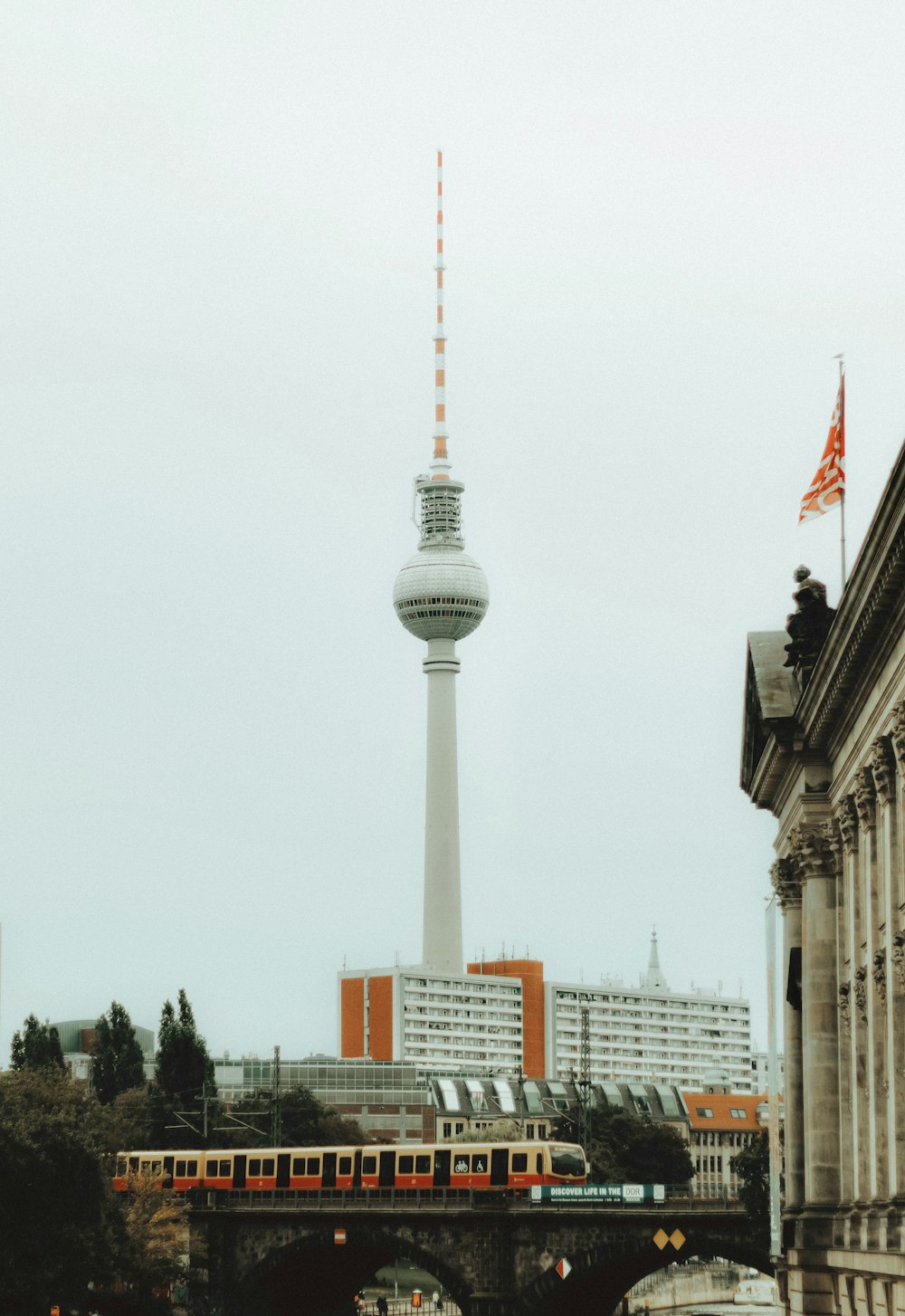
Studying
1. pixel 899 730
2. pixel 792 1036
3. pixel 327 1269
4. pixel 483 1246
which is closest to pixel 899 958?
A: pixel 899 730

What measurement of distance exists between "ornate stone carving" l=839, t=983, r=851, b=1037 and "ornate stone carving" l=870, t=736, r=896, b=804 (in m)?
11.2

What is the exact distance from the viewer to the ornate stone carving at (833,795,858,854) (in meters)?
64.8

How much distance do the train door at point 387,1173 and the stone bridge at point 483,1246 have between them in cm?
303

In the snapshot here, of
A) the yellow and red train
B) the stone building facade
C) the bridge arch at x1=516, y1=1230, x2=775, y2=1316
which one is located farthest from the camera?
the yellow and red train

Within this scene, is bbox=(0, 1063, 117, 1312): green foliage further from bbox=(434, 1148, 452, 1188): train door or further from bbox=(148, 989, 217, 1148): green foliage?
bbox=(148, 989, 217, 1148): green foliage

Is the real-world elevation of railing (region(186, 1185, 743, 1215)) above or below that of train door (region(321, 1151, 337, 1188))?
below

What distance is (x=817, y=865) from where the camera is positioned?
235ft

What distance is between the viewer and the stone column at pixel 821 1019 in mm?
71188

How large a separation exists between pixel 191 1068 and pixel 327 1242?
54.3 metres

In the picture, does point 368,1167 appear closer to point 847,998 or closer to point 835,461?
point 847,998

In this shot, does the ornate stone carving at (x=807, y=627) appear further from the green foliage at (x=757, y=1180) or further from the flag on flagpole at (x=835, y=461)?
the green foliage at (x=757, y=1180)

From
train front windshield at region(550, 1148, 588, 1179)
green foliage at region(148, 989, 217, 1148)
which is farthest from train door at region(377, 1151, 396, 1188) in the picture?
green foliage at region(148, 989, 217, 1148)

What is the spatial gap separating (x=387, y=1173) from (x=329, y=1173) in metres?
4.11

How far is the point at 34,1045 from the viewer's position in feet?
631
